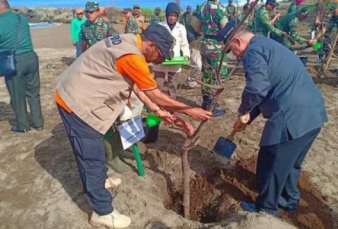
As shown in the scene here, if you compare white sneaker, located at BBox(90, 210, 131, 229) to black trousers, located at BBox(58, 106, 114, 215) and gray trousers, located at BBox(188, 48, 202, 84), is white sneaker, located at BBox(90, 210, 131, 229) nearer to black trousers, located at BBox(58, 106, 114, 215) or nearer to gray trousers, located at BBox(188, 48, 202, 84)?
black trousers, located at BBox(58, 106, 114, 215)

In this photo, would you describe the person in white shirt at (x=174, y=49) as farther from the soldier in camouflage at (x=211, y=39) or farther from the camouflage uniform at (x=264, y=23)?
the camouflage uniform at (x=264, y=23)

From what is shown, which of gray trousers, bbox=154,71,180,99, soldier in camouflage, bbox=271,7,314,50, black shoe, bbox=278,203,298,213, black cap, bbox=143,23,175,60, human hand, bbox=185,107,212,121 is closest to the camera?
black cap, bbox=143,23,175,60

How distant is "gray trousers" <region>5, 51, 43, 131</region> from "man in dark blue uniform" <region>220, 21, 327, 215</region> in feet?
10.7

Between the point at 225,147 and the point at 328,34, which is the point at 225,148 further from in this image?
the point at 328,34

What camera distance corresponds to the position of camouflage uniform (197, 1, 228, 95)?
562 cm

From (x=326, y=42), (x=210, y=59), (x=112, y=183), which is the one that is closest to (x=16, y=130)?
(x=112, y=183)

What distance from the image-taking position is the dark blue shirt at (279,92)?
2643 millimetres

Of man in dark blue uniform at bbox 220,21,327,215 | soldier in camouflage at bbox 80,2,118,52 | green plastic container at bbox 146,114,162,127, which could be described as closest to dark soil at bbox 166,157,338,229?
man in dark blue uniform at bbox 220,21,327,215

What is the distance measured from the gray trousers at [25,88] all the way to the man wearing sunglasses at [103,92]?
Result: 2336 mm

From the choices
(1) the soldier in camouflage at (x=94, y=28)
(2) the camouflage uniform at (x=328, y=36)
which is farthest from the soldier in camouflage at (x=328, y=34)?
(1) the soldier in camouflage at (x=94, y=28)

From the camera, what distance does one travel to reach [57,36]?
17.0 m

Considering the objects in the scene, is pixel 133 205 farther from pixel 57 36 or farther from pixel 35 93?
pixel 57 36

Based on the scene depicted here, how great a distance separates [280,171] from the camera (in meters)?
2.95

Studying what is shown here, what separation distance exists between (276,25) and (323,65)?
1526mm
